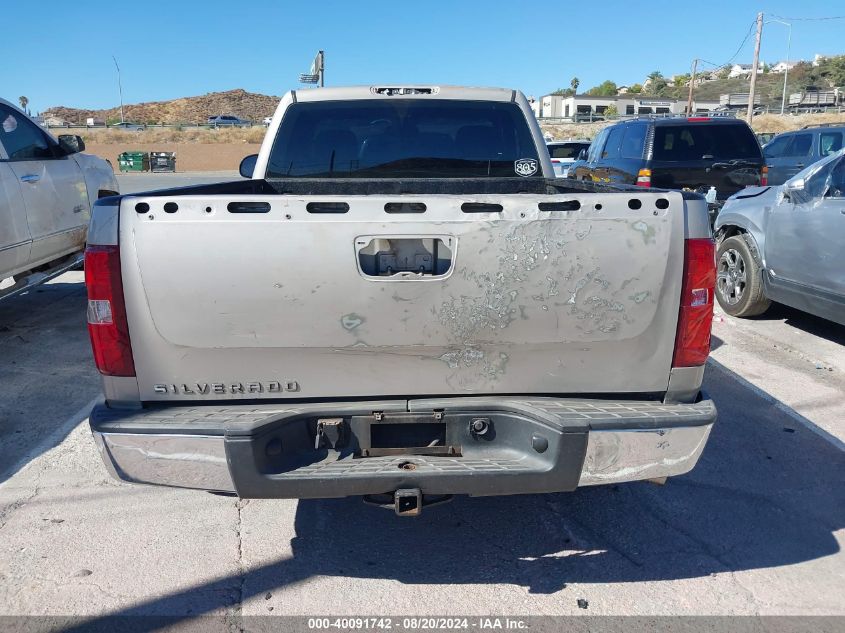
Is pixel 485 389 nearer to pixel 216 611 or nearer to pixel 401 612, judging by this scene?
pixel 401 612

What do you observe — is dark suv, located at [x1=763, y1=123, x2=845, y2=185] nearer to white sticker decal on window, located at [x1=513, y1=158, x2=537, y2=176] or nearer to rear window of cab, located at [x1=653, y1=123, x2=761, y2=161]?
rear window of cab, located at [x1=653, y1=123, x2=761, y2=161]

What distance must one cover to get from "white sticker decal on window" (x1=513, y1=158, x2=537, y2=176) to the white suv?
4.29 m

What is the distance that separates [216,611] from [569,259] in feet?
6.47

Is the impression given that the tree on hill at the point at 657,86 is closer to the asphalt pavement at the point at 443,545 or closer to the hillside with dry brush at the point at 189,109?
the hillside with dry brush at the point at 189,109

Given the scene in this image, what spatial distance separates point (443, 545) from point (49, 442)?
2.70 metres

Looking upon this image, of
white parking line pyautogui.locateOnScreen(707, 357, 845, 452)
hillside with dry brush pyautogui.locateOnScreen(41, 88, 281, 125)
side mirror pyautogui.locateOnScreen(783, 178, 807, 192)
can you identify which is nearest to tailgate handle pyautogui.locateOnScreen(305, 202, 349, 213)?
white parking line pyautogui.locateOnScreen(707, 357, 845, 452)

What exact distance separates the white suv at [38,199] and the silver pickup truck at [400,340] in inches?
164

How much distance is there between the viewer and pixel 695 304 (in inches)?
104

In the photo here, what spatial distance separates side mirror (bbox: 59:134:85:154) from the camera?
23.5 feet

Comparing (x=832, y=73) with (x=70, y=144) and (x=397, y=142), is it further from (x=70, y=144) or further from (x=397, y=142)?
(x=397, y=142)

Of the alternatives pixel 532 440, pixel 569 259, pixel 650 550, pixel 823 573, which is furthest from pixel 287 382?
pixel 823 573

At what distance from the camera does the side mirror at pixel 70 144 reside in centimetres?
717

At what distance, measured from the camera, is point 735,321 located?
23.9 ft

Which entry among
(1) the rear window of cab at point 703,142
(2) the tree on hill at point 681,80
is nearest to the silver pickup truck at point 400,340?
(1) the rear window of cab at point 703,142
